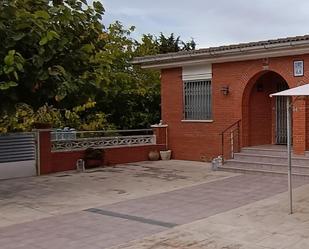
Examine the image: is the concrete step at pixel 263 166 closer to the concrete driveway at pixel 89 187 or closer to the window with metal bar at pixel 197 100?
the concrete driveway at pixel 89 187

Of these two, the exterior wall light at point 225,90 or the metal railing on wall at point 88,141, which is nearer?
the metal railing on wall at point 88,141

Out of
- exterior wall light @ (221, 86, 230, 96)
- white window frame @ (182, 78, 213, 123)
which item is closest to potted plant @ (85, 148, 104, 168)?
white window frame @ (182, 78, 213, 123)

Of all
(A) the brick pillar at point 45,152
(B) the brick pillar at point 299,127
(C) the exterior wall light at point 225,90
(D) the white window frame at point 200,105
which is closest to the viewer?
(B) the brick pillar at point 299,127

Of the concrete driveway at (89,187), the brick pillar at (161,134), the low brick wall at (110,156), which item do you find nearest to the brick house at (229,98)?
the brick pillar at (161,134)

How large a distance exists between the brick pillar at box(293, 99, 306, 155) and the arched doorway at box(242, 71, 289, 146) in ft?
6.13

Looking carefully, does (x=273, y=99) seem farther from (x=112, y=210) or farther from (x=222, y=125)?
(x=112, y=210)

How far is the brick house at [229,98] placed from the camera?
13973mm

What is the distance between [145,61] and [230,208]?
961 cm

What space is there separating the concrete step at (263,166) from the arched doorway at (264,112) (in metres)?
1.35

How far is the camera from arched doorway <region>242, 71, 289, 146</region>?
51.2ft

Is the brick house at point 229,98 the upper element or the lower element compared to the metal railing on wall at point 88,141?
upper

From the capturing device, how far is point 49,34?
8.78m

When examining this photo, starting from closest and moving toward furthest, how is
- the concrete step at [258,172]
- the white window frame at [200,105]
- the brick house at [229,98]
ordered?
the concrete step at [258,172] < the brick house at [229,98] < the white window frame at [200,105]

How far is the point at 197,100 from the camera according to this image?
16.9 metres
